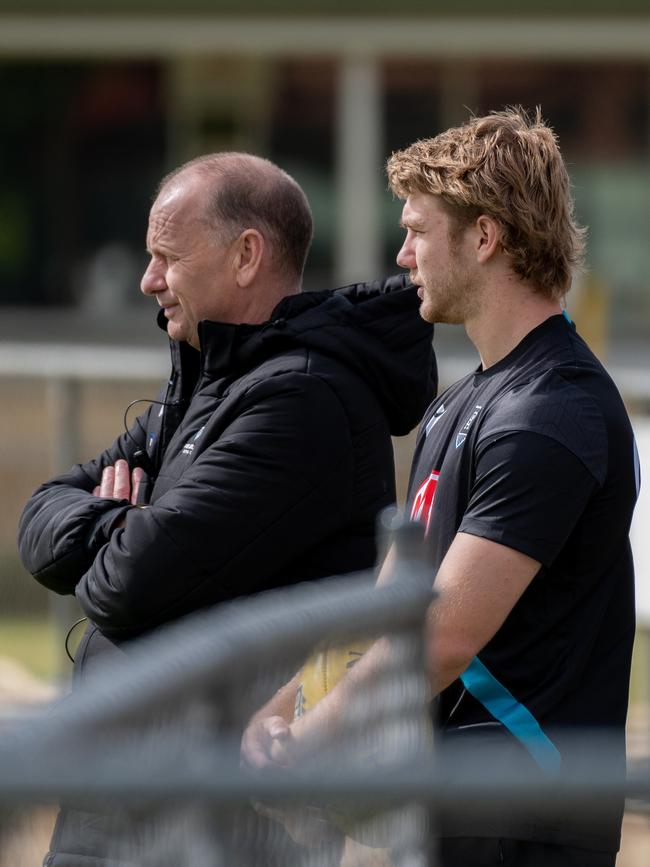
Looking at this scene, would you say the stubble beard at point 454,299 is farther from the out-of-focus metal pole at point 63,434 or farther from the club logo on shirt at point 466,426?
the out-of-focus metal pole at point 63,434

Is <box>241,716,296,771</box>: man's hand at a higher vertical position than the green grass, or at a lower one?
higher

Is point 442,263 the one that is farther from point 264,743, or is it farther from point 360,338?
point 264,743

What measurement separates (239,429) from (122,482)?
483 mm

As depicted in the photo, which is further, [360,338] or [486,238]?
[360,338]

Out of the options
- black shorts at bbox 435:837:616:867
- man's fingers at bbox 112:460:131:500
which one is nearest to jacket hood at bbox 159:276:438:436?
man's fingers at bbox 112:460:131:500

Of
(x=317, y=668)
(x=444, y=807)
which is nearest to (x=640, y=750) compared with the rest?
(x=317, y=668)

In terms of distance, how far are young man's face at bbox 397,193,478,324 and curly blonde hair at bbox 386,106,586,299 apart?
25mm

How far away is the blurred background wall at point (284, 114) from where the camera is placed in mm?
14055

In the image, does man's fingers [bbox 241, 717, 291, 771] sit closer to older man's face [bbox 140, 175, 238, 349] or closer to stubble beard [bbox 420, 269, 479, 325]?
stubble beard [bbox 420, 269, 479, 325]

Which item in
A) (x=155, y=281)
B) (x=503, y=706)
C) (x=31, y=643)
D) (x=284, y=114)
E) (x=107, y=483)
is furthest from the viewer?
(x=284, y=114)

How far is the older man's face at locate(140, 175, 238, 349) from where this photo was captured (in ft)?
9.29

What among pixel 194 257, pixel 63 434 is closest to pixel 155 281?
pixel 194 257

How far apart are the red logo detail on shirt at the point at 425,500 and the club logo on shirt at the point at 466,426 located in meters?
0.10

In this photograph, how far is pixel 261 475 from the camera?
2566 millimetres
